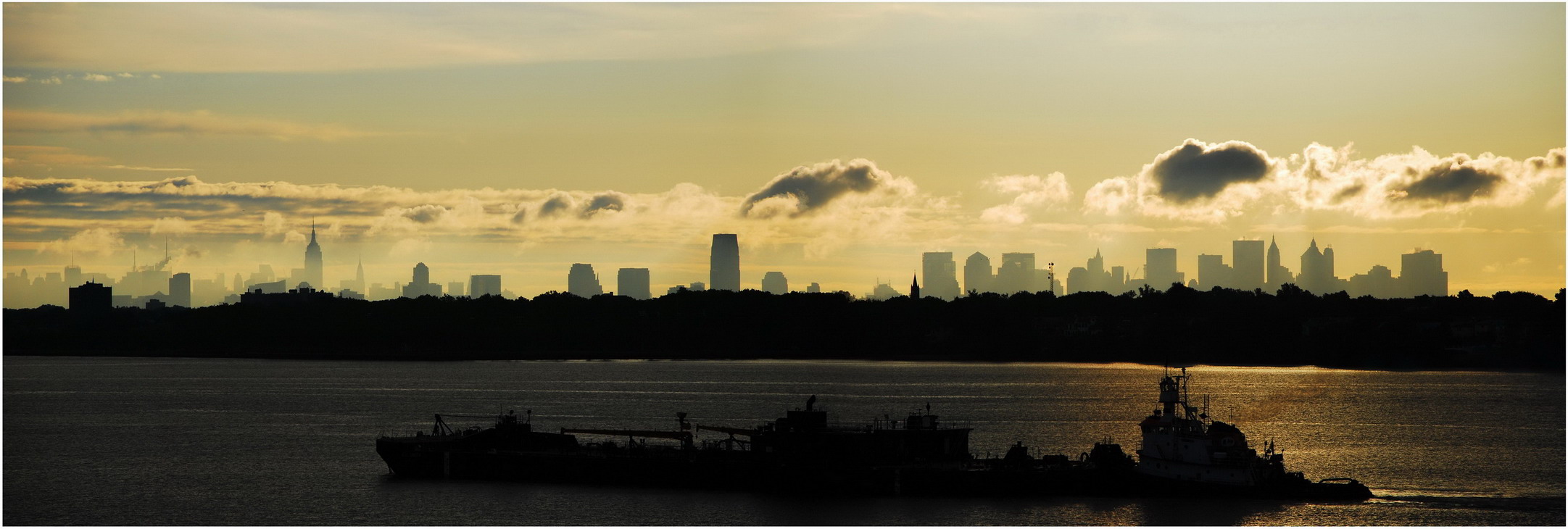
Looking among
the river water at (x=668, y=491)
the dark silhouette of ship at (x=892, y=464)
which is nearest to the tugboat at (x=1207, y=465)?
the dark silhouette of ship at (x=892, y=464)

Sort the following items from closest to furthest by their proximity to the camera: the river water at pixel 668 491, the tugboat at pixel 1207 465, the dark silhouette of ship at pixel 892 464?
the river water at pixel 668 491, the tugboat at pixel 1207 465, the dark silhouette of ship at pixel 892 464

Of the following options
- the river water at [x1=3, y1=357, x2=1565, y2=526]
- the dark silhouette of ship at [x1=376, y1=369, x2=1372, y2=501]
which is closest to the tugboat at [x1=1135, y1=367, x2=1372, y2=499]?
the dark silhouette of ship at [x1=376, y1=369, x2=1372, y2=501]

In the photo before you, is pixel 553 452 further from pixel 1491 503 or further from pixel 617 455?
pixel 1491 503

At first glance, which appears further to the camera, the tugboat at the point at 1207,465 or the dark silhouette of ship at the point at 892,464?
the dark silhouette of ship at the point at 892,464

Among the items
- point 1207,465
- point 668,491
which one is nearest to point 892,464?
point 668,491

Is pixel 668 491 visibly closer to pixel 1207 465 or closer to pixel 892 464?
pixel 892 464

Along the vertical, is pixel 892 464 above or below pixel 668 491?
above

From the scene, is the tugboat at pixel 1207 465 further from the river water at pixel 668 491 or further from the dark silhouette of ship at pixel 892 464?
the river water at pixel 668 491
